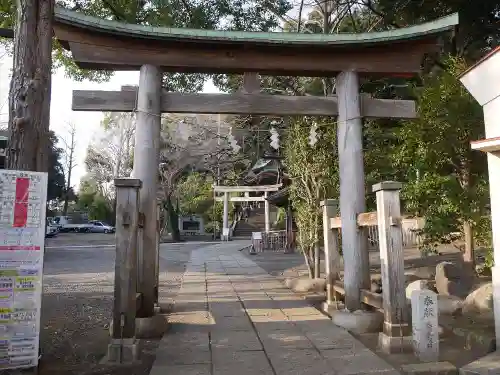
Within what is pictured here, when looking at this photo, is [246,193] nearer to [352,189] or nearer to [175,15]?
[175,15]

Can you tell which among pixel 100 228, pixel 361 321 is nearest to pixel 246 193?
pixel 100 228

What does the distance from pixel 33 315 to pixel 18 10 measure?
3.08 m

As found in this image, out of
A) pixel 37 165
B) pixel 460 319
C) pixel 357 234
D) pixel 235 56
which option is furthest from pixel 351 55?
pixel 37 165

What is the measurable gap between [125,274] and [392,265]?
3.08 meters

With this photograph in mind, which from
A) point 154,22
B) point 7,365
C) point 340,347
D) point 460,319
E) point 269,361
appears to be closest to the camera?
point 7,365

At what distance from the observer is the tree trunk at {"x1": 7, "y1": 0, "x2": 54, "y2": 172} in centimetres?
432

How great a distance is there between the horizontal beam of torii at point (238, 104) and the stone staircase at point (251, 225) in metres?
31.5

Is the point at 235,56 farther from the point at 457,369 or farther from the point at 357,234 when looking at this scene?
the point at 457,369

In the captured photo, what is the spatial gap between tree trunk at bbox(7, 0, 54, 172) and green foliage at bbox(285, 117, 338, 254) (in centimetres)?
584

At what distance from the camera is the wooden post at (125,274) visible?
4.68m

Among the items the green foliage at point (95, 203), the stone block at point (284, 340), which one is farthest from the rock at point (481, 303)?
the green foliage at point (95, 203)

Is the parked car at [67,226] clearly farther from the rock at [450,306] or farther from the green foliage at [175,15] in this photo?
the rock at [450,306]

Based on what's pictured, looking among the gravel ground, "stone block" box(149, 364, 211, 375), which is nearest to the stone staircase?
the gravel ground

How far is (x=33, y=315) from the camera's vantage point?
4.09m
